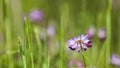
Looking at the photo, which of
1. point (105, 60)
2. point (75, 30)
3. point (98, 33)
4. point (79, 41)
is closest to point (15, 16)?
point (75, 30)

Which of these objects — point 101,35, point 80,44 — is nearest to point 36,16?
point 101,35

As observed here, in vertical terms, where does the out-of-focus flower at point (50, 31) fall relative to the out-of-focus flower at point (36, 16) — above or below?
below

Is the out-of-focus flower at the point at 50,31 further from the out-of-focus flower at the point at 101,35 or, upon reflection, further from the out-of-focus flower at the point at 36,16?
the out-of-focus flower at the point at 101,35

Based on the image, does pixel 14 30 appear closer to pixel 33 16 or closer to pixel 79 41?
pixel 33 16

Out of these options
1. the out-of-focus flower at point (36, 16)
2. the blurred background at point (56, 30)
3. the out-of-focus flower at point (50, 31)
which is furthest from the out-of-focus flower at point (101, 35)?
the out-of-focus flower at point (36, 16)

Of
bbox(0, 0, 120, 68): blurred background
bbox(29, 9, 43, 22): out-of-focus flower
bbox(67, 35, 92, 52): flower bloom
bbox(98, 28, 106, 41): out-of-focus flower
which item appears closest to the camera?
bbox(67, 35, 92, 52): flower bloom

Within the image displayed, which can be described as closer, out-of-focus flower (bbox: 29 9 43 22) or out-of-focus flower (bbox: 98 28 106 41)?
out-of-focus flower (bbox: 98 28 106 41)

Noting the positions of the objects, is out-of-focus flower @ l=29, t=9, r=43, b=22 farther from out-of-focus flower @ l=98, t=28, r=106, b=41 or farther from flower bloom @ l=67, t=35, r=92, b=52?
flower bloom @ l=67, t=35, r=92, b=52

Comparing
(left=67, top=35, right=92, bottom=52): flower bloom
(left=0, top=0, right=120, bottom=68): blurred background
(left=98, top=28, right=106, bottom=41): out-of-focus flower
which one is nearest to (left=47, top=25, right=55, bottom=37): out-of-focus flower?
(left=0, top=0, right=120, bottom=68): blurred background
